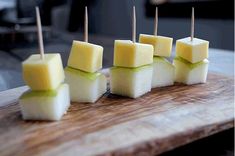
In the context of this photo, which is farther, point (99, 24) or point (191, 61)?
point (99, 24)

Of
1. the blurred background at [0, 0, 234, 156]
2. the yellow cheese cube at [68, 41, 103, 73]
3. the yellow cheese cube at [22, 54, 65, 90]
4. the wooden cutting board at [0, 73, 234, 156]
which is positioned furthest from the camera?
the blurred background at [0, 0, 234, 156]

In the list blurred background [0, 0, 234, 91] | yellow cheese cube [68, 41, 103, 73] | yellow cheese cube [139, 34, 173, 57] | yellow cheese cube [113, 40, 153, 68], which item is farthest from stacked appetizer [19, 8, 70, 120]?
blurred background [0, 0, 234, 91]

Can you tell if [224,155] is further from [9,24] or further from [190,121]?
[9,24]

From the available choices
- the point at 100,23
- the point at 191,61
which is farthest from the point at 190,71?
the point at 100,23

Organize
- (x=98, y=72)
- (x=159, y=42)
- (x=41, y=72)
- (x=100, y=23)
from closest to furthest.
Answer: (x=41, y=72) < (x=98, y=72) < (x=159, y=42) < (x=100, y=23)

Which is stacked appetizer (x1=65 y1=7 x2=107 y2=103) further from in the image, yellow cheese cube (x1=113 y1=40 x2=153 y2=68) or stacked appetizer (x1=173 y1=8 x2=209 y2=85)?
stacked appetizer (x1=173 y1=8 x2=209 y2=85)

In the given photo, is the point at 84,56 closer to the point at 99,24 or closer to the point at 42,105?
the point at 42,105

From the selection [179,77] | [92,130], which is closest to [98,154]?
[92,130]
